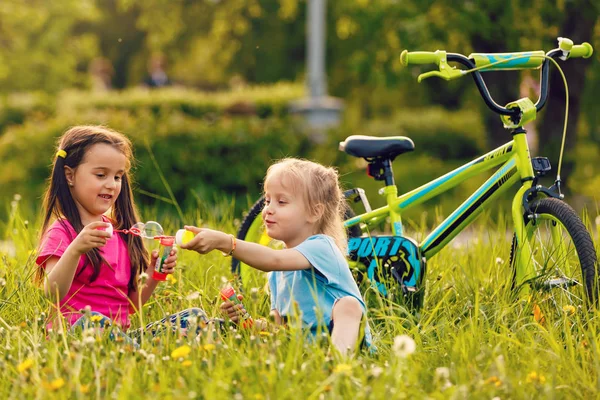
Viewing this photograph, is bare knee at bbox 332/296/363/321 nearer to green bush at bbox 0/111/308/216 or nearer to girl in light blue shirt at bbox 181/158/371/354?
girl in light blue shirt at bbox 181/158/371/354

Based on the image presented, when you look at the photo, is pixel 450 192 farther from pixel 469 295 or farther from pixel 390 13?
pixel 469 295

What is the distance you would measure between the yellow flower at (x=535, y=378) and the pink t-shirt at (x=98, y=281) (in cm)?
153

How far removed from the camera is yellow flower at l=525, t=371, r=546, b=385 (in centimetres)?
279

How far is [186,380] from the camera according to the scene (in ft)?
9.44

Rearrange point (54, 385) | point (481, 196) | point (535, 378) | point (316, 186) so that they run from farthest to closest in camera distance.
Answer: point (481, 196) < point (316, 186) < point (535, 378) < point (54, 385)

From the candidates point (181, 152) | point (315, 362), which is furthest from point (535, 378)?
point (181, 152)

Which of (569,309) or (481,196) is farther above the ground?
(481,196)

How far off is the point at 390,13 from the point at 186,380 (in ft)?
26.6

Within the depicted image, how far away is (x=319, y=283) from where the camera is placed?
3.49m

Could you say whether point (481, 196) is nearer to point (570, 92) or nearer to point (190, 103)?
point (570, 92)

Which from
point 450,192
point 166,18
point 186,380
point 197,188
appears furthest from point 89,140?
point 166,18

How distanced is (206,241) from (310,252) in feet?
1.50

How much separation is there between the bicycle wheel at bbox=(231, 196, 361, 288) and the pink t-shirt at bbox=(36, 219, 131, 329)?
81 centimetres

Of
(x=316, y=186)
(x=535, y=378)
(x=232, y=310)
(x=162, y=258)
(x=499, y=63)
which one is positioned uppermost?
(x=499, y=63)
